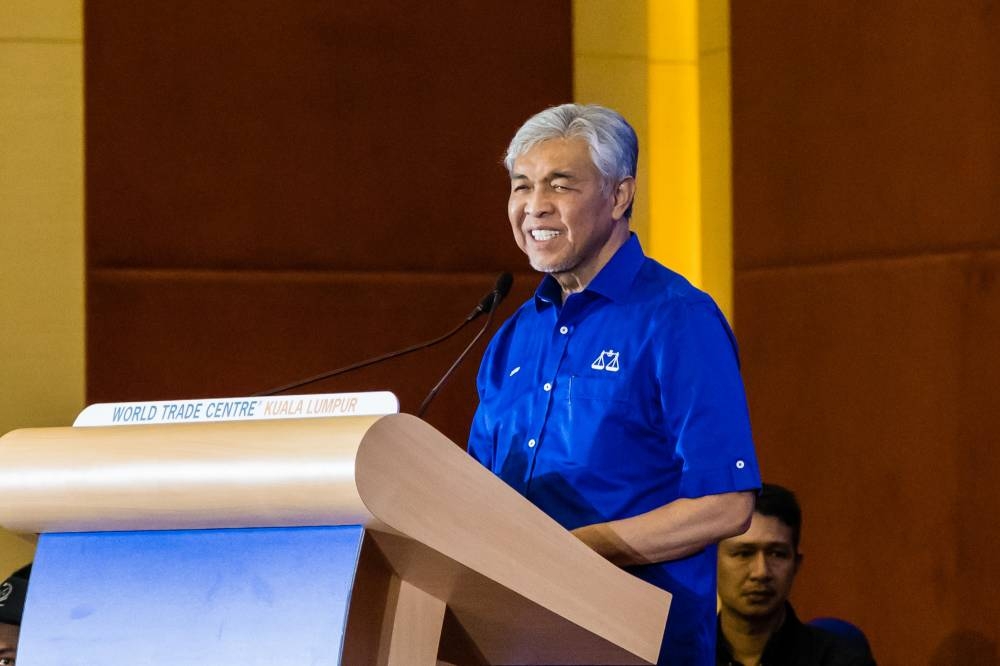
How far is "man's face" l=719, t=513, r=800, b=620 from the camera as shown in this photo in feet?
9.21

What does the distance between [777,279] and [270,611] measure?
8.83ft

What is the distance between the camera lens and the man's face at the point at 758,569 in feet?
9.21

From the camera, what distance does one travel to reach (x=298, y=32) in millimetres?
3609

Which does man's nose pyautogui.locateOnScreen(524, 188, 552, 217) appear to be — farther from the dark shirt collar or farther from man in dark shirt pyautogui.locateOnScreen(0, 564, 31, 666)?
the dark shirt collar

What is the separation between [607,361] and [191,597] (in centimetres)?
74

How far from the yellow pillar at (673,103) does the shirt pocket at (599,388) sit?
220 centimetres

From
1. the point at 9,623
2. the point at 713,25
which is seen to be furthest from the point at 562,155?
the point at 713,25

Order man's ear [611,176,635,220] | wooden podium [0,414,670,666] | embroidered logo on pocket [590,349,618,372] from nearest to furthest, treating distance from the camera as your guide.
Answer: wooden podium [0,414,670,666] < embroidered logo on pocket [590,349,618,372] < man's ear [611,176,635,220]

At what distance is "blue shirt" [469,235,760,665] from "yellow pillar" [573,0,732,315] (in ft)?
7.08

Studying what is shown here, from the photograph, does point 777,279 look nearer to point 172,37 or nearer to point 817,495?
point 817,495

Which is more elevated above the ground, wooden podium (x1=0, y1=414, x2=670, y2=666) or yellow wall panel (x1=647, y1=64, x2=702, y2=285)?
yellow wall panel (x1=647, y1=64, x2=702, y2=285)

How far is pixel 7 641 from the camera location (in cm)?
222

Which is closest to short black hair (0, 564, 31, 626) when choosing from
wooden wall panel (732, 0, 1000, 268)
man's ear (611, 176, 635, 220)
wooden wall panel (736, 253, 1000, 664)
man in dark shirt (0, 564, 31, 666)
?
man in dark shirt (0, 564, 31, 666)

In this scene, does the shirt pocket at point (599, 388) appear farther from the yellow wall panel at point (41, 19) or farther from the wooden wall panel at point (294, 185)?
the yellow wall panel at point (41, 19)
